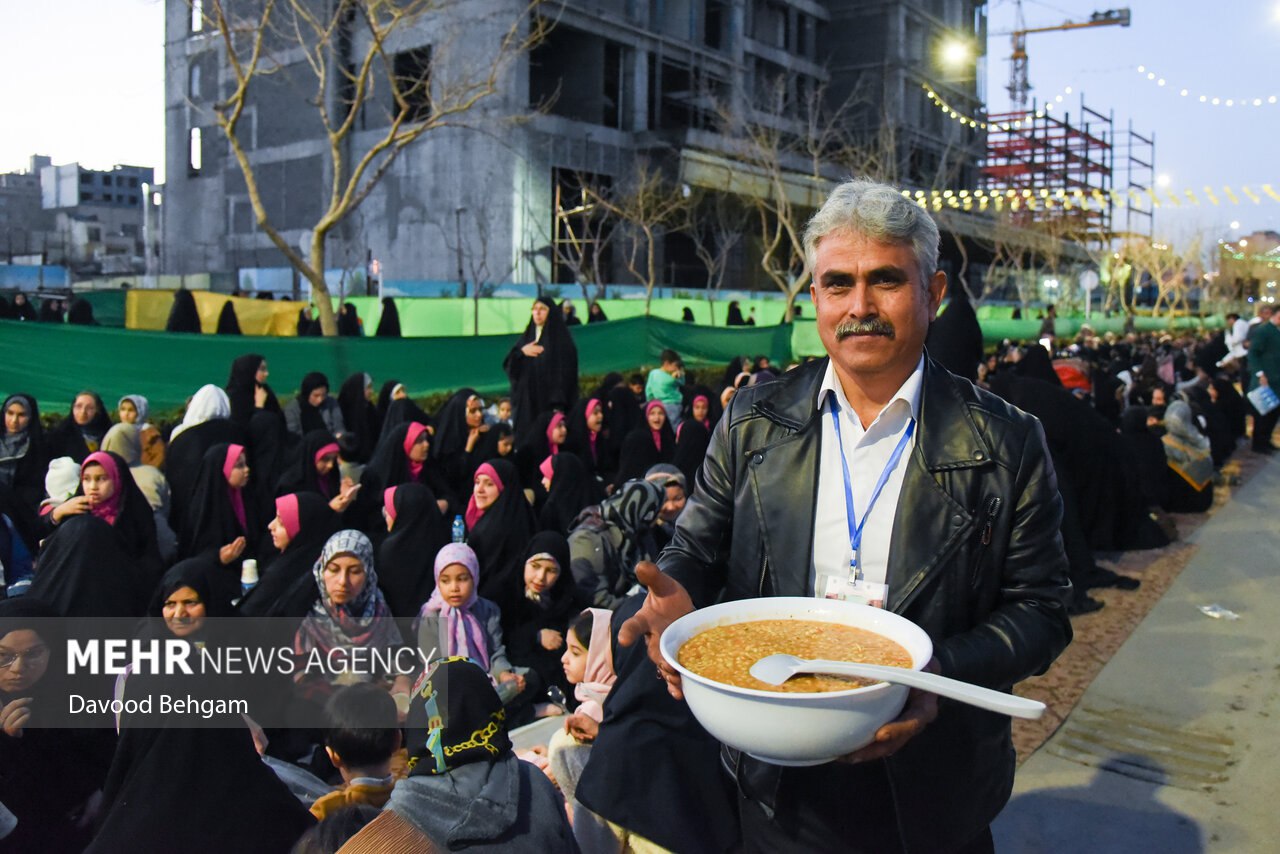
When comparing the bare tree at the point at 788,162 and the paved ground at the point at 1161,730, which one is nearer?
the paved ground at the point at 1161,730

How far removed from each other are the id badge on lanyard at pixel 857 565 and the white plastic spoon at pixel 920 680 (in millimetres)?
294

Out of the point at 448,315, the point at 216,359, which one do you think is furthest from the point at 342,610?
the point at 448,315

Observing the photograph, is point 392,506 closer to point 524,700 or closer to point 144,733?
point 524,700

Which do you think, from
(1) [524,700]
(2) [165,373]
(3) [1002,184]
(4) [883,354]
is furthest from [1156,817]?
(3) [1002,184]

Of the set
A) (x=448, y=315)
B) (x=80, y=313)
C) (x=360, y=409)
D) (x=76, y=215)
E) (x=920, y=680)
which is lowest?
(x=360, y=409)

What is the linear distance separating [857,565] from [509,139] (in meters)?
28.8

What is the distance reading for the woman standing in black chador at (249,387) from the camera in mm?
8430

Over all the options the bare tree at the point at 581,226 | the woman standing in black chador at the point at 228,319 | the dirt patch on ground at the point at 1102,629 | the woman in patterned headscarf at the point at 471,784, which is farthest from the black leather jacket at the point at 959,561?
the bare tree at the point at 581,226

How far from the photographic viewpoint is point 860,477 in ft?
6.10

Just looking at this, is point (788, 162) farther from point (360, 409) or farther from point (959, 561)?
point (959, 561)

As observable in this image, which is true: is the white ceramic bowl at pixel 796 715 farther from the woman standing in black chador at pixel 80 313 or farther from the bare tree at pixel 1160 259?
the bare tree at pixel 1160 259

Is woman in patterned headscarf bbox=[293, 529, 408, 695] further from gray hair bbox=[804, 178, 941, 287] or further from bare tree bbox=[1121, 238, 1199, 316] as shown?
bare tree bbox=[1121, 238, 1199, 316]

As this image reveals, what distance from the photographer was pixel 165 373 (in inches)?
324

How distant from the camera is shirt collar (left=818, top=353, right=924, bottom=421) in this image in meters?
1.82
